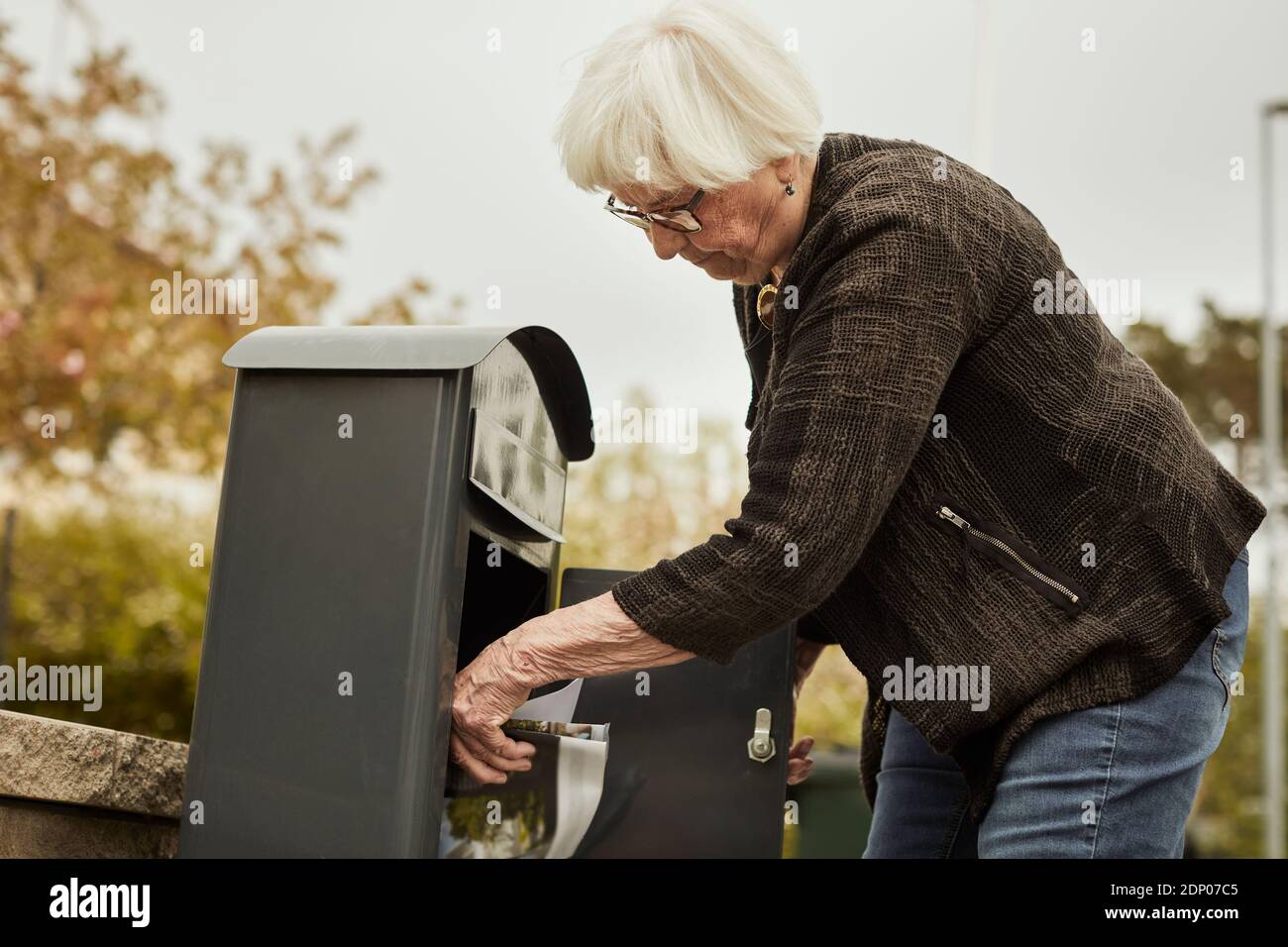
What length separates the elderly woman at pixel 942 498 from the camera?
167 centimetres

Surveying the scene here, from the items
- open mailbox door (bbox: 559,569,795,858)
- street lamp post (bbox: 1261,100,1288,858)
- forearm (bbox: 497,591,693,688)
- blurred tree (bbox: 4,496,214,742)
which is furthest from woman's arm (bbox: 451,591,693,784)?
street lamp post (bbox: 1261,100,1288,858)

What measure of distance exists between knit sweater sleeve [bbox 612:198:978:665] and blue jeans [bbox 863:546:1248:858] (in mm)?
414

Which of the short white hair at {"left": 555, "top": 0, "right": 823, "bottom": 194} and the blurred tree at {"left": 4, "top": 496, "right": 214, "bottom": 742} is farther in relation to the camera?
the blurred tree at {"left": 4, "top": 496, "right": 214, "bottom": 742}

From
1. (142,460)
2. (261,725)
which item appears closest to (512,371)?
(261,725)

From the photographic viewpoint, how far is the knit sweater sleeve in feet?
5.40

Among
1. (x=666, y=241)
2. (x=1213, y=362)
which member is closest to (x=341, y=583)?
(x=666, y=241)

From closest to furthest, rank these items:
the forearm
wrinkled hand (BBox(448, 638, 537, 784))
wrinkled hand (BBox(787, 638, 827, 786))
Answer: the forearm < wrinkled hand (BBox(448, 638, 537, 784)) < wrinkled hand (BBox(787, 638, 827, 786))

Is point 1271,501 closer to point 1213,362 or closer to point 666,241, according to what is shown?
point 1213,362

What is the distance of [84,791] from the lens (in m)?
2.09

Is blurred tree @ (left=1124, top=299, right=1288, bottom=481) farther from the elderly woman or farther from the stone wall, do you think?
the stone wall

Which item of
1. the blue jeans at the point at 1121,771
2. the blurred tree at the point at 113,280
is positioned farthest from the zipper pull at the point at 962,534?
the blurred tree at the point at 113,280

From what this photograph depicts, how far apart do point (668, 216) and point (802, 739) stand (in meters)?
1.13

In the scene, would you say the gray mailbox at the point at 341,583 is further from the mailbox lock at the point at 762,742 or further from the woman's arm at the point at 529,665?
Result: the mailbox lock at the point at 762,742
